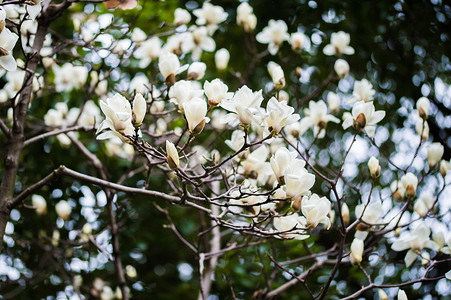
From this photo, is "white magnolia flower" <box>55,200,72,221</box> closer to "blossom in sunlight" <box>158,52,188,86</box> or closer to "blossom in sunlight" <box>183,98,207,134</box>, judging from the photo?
"blossom in sunlight" <box>158,52,188,86</box>

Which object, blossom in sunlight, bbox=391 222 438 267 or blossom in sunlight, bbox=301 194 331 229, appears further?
blossom in sunlight, bbox=391 222 438 267

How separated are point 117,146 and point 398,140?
5.07 feet

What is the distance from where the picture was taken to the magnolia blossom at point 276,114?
989 millimetres

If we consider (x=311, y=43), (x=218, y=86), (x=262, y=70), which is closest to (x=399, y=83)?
(x=311, y=43)

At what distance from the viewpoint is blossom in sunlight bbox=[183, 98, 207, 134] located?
965 millimetres

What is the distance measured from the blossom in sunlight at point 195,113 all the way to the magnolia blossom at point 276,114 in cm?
14

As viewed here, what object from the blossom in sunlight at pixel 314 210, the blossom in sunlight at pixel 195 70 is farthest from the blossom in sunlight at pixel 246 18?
the blossom in sunlight at pixel 314 210

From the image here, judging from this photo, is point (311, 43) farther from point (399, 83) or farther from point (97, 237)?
point (97, 237)

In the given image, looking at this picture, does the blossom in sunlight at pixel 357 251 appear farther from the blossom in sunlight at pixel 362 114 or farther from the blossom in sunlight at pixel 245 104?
the blossom in sunlight at pixel 245 104

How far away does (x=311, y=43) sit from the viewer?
241 cm

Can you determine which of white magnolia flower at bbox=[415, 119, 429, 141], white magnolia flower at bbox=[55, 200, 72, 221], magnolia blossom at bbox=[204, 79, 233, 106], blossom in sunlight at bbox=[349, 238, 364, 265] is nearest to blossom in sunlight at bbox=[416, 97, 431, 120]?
white magnolia flower at bbox=[415, 119, 429, 141]

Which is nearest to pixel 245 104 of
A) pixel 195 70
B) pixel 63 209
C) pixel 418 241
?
pixel 195 70

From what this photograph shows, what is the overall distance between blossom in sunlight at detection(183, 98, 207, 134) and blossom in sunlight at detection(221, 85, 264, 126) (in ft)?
0.20

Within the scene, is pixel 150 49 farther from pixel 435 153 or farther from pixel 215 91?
pixel 435 153
